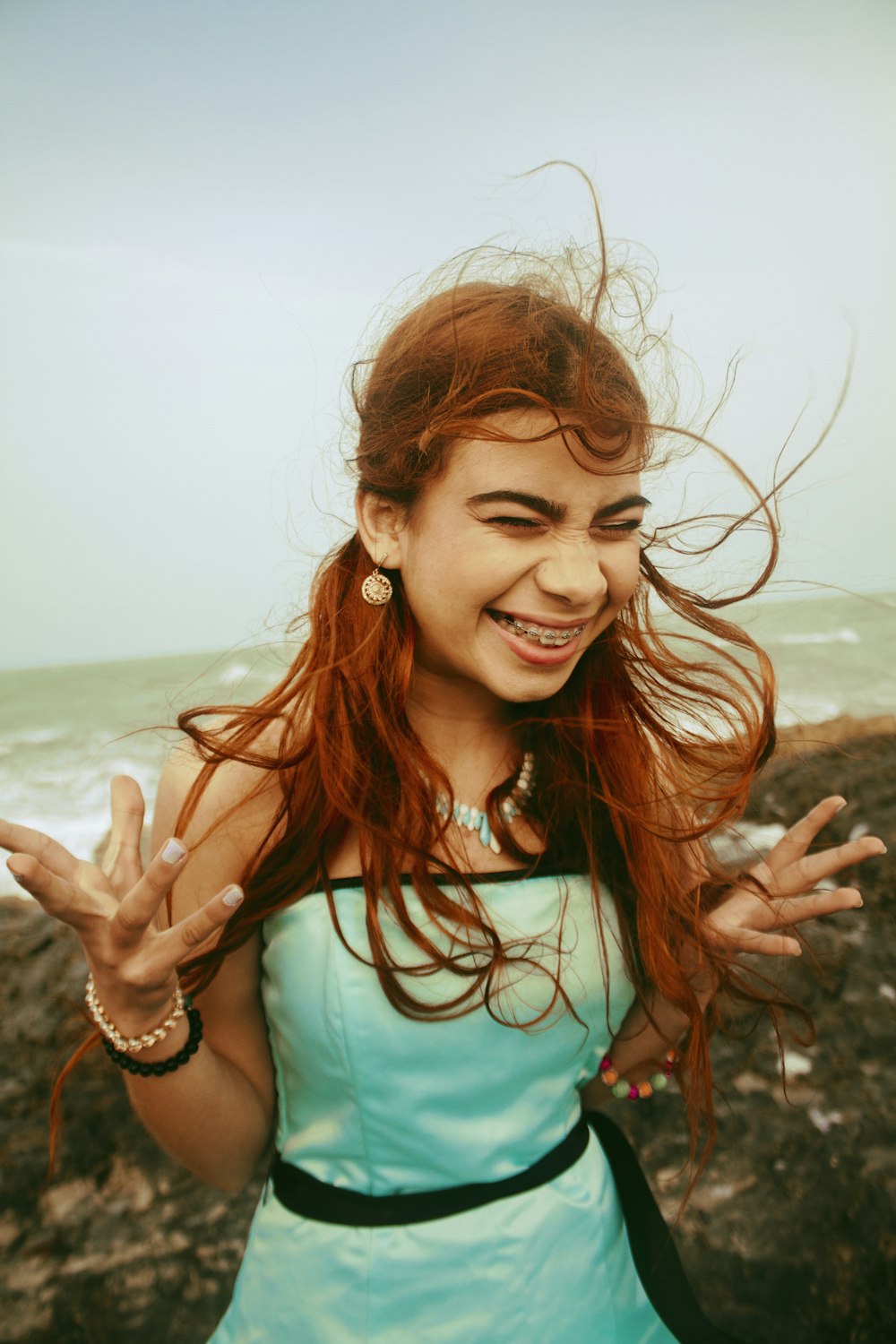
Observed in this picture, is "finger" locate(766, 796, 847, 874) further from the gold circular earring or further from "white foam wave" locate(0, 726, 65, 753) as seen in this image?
"white foam wave" locate(0, 726, 65, 753)

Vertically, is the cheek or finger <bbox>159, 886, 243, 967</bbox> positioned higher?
the cheek

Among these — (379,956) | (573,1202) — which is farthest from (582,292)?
(573,1202)

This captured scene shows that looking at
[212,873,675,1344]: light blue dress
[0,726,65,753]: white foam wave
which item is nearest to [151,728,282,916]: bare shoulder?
[212,873,675,1344]: light blue dress

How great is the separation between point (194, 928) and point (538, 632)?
1.86 feet

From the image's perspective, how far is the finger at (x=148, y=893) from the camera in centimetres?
86

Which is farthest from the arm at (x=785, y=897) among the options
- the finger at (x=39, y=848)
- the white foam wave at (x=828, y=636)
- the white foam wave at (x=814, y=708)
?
the white foam wave at (x=828, y=636)

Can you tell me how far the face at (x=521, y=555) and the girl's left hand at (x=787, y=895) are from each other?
0.43m

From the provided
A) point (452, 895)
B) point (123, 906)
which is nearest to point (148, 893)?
point (123, 906)

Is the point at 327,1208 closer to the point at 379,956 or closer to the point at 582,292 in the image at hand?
the point at 379,956

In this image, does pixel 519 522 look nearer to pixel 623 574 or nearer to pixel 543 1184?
pixel 623 574

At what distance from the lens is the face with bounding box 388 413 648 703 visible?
1.14m

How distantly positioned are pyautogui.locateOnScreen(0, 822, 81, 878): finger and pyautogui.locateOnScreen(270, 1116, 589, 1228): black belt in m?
0.69

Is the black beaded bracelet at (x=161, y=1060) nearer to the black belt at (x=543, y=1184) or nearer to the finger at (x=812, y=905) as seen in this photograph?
the black belt at (x=543, y=1184)

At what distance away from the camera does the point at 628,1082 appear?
1656mm
